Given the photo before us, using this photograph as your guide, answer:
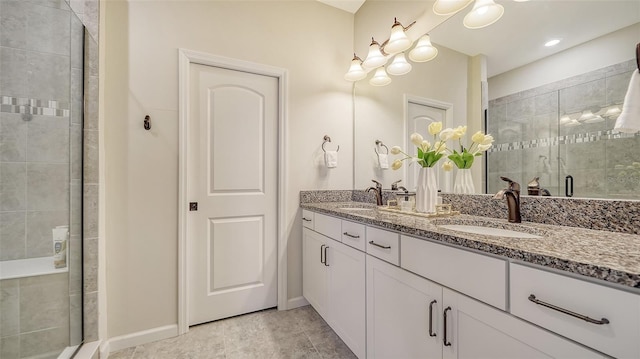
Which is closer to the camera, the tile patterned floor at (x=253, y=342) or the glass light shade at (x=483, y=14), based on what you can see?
the glass light shade at (x=483, y=14)

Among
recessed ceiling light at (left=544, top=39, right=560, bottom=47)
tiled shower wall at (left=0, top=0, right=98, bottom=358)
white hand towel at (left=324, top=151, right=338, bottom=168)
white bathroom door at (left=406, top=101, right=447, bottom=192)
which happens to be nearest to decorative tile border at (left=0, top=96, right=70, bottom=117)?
tiled shower wall at (left=0, top=0, right=98, bottom=358)

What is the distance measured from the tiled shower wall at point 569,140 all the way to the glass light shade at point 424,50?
1.94 feet

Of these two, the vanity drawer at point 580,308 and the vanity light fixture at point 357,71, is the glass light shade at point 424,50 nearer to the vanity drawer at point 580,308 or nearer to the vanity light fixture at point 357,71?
the vanity light fixture at point 357,71

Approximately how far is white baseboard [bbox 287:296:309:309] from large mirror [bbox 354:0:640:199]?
1.48 m

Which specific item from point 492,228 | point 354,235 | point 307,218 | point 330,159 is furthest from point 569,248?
point 330,159

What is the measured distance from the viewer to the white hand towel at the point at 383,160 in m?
2.14

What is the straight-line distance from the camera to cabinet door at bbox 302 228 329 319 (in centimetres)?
173

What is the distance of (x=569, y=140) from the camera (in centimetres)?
103

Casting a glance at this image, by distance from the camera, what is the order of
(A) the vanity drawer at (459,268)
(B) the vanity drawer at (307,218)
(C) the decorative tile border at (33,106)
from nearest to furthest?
(A) the vanity drawer at (459,268), (C) the decorative tile border at (33,106), (B) the vanity drawer at (307,218)

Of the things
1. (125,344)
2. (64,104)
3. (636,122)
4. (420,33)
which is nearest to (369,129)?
(420,33)

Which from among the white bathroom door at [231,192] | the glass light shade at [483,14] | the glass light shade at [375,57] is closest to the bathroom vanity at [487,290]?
the white bathroom door at [231,192]

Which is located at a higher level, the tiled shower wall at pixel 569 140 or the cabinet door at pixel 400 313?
the tiled shower wall at pixel 569 140

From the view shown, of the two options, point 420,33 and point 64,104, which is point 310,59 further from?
point 64,104

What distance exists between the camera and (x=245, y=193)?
2006mm
